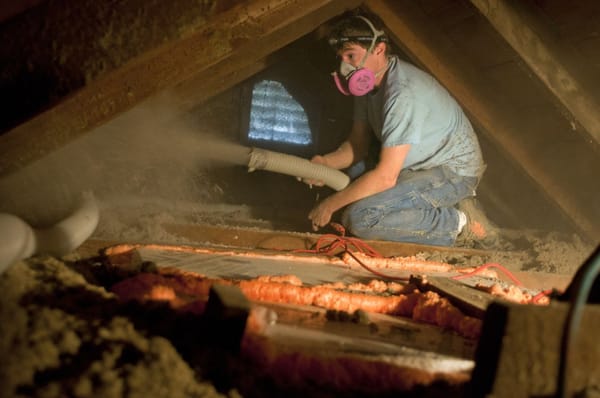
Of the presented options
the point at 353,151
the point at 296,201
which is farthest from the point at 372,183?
the point at 296,201

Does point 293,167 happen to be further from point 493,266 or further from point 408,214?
point 493,266

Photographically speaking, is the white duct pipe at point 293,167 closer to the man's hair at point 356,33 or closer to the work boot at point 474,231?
the man's hair at point 356,33

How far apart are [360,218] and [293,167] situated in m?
0.69

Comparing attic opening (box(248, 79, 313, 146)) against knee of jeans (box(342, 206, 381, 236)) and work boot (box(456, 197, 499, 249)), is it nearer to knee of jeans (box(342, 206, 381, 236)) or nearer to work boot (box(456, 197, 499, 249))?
knee of jeans (box(342, 206, 381, 236))

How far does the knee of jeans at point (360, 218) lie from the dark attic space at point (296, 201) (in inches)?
0.5

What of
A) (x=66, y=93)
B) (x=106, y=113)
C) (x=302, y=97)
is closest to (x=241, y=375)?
(x=66, y=93)

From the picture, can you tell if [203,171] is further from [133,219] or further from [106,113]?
[106,113]

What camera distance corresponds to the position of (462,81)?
3535 mm

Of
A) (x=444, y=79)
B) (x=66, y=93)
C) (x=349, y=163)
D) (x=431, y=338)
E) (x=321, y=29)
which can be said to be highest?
(x=321, y=29)

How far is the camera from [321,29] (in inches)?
154

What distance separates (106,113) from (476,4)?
2150mm

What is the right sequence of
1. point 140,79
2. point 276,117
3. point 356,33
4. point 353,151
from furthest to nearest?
1. point 276,117
2. point 353,151
3. point 356,33
4. point 140,79

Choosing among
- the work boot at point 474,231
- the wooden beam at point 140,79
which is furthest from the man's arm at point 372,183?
the wooden beam at point 140,79

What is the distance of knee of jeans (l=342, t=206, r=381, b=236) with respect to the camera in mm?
3312
